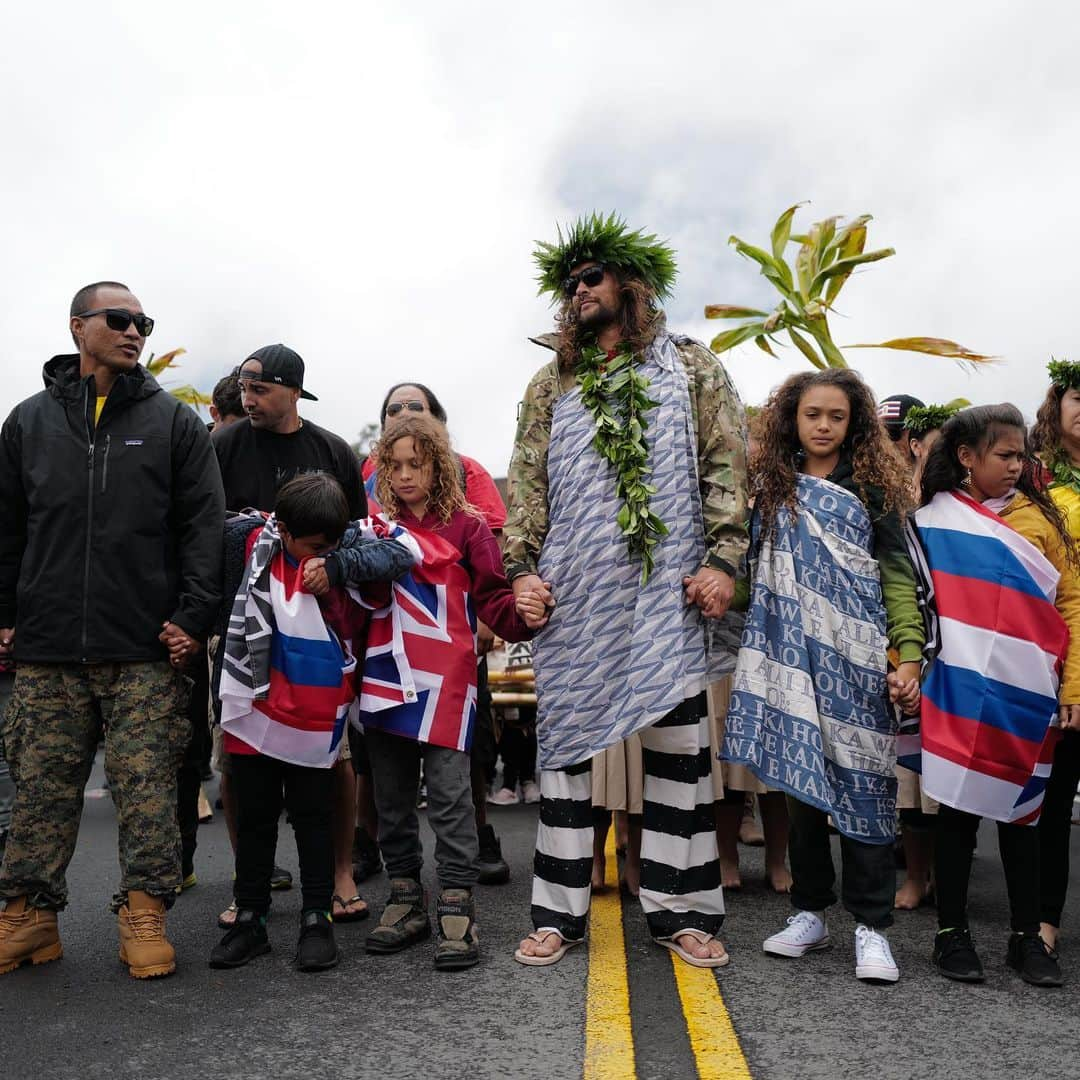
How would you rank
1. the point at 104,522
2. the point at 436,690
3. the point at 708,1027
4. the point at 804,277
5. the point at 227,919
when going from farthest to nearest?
the point at 804,277 < the point at 227,919 < the point at 436,690 < the point at 104,522 < the point at 708,1027

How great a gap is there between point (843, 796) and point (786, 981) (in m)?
0.64

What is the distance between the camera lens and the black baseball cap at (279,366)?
16.3 ft

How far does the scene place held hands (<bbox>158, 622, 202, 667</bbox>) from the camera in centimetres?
431

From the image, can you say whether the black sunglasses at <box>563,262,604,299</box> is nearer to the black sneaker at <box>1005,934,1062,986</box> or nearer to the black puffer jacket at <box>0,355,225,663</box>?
the black puffer jacket at <box>0,355,225,663</box>

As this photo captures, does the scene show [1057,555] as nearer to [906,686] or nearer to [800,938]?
[906,686]

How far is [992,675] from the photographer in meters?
4.12

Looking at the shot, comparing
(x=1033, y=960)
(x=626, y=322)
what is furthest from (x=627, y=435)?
(x=1033, y=960)

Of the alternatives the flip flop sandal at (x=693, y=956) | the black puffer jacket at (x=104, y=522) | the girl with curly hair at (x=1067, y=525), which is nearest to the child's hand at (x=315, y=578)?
the black puffer jacket at (x=104, y=522)

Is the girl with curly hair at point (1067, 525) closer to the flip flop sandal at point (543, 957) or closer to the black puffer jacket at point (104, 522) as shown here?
the flip flop sandal at point (543, 957)

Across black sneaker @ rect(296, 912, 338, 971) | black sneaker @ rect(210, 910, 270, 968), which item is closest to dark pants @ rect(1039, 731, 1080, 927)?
black sneaker @ rect(296, 912, 338, 971)

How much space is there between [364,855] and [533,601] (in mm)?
2100

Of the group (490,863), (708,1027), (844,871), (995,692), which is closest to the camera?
(708,1027)

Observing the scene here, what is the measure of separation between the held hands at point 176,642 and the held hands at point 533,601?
118 centimetres

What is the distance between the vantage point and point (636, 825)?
5.34 metres
